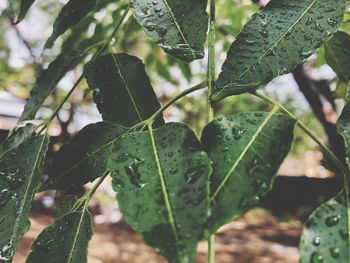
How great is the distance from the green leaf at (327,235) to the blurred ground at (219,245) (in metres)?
3.16

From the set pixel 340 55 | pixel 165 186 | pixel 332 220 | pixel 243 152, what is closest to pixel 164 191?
pixel 165 186

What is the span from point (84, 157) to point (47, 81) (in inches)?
11.1

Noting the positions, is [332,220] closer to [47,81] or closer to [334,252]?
[334,252]

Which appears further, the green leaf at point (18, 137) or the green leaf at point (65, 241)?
the green leaf at point (18, 137)

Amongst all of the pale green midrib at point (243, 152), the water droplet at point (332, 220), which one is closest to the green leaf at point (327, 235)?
the water droplet at point (332, 220)

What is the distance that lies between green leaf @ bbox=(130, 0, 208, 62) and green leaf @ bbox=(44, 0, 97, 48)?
0.38 feet

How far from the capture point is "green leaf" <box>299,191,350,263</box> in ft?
1.06

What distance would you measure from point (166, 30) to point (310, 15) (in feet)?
0.72

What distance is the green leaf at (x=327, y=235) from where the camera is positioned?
0.32 m

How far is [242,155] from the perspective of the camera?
0.35m

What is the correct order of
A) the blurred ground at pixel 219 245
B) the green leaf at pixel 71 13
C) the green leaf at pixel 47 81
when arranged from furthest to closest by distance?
the blurred ground at pixel 219 245, the green leaf at pixel 47 81, the green leaf at pixel 71 13

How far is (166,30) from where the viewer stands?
443mm

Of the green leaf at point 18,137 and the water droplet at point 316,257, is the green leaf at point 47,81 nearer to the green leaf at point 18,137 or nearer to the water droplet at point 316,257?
the green leaf at point 18,137

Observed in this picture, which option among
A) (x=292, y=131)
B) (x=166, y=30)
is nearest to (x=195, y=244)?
(x=292, y=131)
